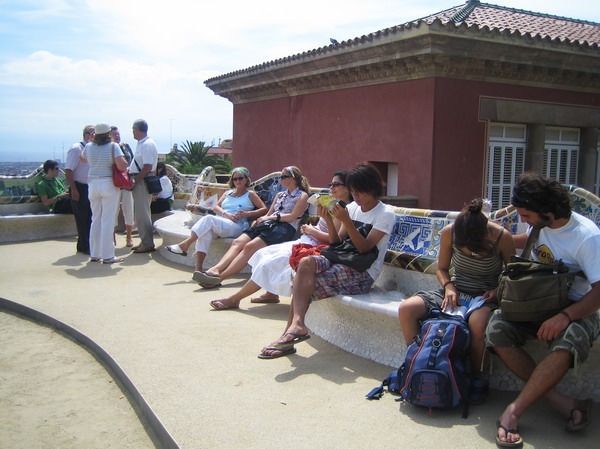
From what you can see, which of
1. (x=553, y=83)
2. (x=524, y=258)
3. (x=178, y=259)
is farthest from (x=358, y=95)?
(x=524, y=258)

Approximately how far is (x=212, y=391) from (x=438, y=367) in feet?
4.62

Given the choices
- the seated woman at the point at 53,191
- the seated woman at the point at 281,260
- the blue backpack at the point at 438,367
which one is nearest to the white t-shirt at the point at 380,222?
the seated woman at the point at 281,260

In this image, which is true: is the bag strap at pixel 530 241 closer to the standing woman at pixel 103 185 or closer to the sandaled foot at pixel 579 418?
the sandaled foot at pixel 579 418

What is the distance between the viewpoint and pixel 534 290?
3.12m

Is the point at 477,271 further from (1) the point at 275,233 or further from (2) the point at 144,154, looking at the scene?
(2) the point at 144,154

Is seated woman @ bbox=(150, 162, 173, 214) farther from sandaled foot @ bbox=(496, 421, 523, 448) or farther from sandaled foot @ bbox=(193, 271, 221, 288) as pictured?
sandaled foot @ bbox=(496, 421, 523, 448)

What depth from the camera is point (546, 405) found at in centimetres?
338

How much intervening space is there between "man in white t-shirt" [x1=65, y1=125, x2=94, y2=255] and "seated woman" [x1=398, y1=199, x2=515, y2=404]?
645 cm

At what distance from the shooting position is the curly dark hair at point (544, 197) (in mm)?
3236

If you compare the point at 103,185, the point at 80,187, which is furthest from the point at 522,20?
the point at 80,187

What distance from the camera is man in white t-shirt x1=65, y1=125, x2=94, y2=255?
8672 mm

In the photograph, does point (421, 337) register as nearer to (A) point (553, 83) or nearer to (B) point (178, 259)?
(B) point (178, 259)

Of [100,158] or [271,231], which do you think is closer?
[271,231]

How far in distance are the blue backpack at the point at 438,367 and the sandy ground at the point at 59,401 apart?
157 centimetres
